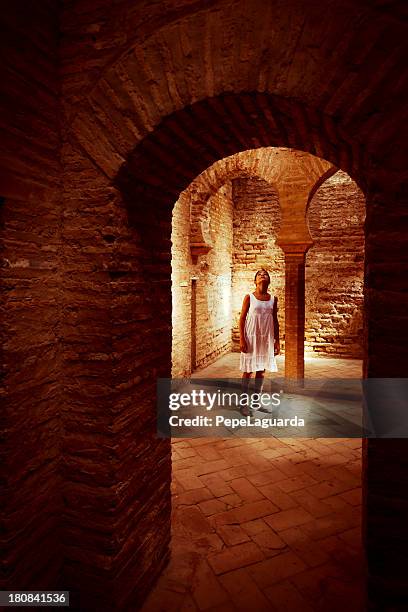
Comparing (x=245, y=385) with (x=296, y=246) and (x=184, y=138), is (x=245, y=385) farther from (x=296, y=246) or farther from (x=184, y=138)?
(x=184, y=138)

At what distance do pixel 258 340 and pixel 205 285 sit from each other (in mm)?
3683

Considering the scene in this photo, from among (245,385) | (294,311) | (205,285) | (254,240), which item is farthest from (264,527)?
(254,240)

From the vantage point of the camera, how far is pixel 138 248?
98.0 inches

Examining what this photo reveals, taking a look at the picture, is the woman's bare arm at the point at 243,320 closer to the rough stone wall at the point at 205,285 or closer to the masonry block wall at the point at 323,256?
the rough stone wall at the point at 205,285

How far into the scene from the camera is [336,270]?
10.5m

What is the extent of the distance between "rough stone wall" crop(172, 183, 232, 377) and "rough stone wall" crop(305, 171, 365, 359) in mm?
2267

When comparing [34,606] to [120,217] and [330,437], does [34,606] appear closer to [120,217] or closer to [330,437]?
[120,217]

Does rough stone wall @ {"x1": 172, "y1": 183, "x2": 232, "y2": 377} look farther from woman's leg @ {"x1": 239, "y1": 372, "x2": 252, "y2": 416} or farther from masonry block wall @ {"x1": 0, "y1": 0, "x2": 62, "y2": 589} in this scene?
masonry block wall @ {"x1": 0, "y1": 0, "x2": 62, "y2": 589}

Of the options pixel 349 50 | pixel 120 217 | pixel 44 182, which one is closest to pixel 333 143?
pixel 349 50

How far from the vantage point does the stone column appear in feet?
24.4

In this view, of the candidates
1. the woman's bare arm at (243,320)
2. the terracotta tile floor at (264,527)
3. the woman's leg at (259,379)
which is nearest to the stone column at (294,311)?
the woman's leg at (259,379)

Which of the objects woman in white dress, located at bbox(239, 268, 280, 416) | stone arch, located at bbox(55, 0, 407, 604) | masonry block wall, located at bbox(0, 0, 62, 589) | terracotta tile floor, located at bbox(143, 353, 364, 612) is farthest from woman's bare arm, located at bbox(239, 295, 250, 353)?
masonry block wall, located at bbox(0, 0, 62, 589)

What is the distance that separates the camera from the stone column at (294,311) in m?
7.43

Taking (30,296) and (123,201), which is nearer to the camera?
(30,296)
